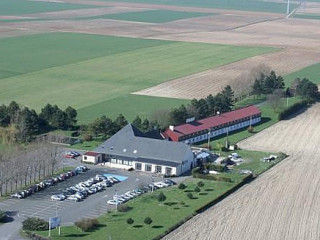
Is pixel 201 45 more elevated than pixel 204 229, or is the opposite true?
pixel 201 45

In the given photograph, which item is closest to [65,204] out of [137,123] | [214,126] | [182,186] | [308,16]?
[182,186]

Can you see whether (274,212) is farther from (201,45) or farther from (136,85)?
(201,45)

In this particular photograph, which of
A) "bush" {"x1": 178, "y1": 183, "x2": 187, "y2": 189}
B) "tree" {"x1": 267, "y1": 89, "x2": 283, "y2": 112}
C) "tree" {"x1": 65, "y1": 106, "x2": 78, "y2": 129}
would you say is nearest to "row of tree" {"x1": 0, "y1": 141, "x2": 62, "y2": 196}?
"bush" {"x1": 178, "y1": 183, "x2": 187, "y2": 189}

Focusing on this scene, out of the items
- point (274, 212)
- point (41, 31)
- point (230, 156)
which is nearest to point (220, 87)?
point (230, 156)

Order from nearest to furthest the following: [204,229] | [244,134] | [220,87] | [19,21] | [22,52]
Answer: [204,229] < [244,134] < [220,87] < [22,52] < [19,21]

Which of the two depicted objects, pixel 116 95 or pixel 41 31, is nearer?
pixel 116 95

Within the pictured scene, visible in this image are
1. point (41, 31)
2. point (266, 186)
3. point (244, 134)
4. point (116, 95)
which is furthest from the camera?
point (41, 31)

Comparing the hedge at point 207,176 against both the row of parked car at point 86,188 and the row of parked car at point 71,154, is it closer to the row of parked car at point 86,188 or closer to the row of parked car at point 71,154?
the row of parked car at point 86,188
